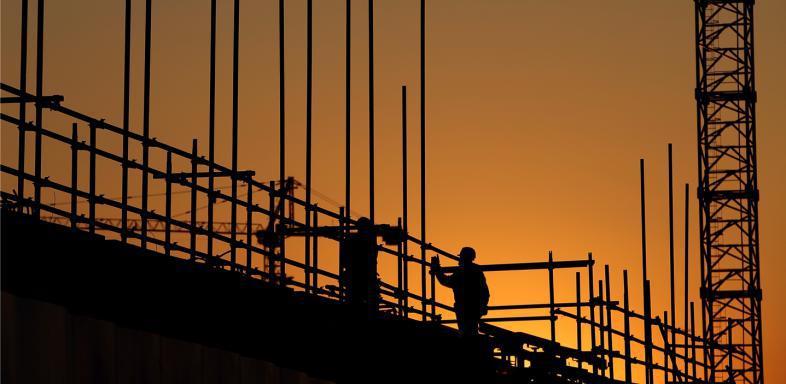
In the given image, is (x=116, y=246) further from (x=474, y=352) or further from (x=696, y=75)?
(x=696, y=75)

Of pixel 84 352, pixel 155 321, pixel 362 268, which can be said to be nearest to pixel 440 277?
pixel 362 268

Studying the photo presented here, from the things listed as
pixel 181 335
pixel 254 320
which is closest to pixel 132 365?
pixel 181 335

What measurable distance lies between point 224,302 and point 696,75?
37789 millimetres

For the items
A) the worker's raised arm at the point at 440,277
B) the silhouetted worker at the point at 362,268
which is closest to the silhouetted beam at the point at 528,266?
the worker's raised arm at the point at 440,277

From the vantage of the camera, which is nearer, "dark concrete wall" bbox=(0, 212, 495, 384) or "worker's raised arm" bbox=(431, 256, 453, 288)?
"dark concrete wall" bbox=(0, 212, 495, 384)

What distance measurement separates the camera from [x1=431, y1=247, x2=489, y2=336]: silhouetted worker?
21766mm

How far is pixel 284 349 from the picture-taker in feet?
60.3

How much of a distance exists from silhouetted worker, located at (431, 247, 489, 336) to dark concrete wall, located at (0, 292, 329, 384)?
5239 millimetres

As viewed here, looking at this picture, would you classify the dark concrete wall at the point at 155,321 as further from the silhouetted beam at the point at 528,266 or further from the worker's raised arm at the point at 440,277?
the silhouetted beam at the point at 528,266

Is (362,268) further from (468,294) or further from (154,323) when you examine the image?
(154,323)

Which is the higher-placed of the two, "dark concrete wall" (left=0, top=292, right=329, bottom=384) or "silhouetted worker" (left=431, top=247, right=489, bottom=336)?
"silhouetted worker" (left=431, top=247, right=489, bottom=336)

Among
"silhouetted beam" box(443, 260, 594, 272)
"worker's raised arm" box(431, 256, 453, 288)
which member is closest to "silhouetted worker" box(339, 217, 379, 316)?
"worker's raised arm" box(431, 256, 453, 288)

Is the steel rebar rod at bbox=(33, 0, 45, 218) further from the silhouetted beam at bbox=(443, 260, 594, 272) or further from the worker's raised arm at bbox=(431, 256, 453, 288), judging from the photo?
the silhouetted beam at bbox=(443, 260, 594, 272)

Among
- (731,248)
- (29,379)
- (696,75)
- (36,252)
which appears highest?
(696,75)
